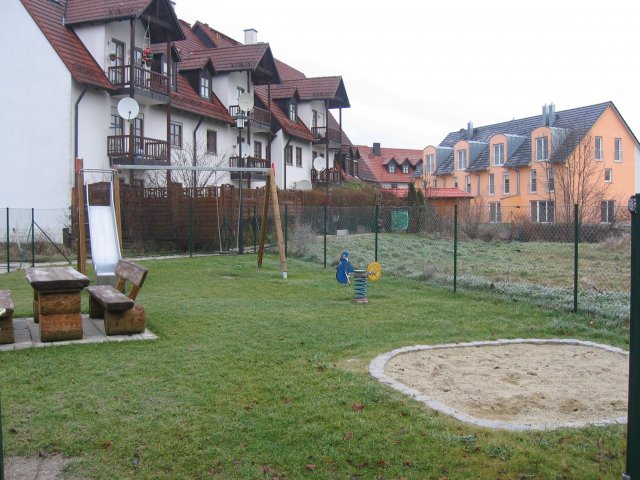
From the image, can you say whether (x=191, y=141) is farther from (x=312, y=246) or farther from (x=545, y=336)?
(x=545, y=336)

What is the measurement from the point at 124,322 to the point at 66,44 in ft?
66.7

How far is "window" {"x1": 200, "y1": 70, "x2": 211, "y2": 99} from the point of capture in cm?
3400

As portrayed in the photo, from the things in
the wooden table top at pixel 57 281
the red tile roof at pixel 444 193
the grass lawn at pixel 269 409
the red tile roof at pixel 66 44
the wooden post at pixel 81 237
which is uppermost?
the red tile roof at pixel 66 44

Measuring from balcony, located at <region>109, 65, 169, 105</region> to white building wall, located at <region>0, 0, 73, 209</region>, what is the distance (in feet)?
7.68

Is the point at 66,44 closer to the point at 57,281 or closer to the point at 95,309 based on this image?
the point at 95,309

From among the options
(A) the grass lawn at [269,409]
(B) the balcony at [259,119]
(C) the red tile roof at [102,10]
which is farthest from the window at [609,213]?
(C) the red tile roof at [102,10]

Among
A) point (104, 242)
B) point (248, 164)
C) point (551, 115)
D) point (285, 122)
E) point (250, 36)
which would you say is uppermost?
point (250, 36)

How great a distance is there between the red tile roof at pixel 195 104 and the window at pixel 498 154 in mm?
27438

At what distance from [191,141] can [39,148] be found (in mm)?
8815

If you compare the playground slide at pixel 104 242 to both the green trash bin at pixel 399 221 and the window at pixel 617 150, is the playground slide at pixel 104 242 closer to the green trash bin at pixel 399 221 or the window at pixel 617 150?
the green trash bin at pixel 399 221

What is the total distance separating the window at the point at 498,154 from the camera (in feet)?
176

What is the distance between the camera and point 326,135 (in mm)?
44250

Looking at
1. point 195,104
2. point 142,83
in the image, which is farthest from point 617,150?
point 142,83

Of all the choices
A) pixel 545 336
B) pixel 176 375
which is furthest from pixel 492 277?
pixel 176 375
